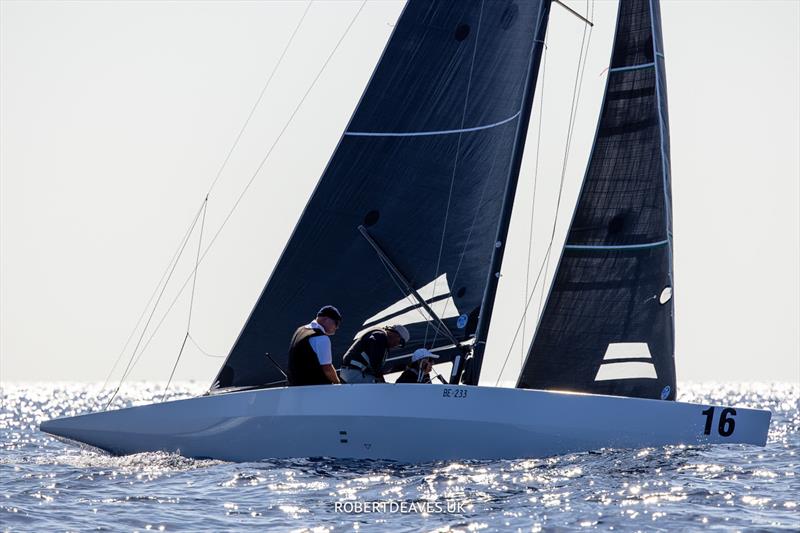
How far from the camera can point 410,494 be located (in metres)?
11.1

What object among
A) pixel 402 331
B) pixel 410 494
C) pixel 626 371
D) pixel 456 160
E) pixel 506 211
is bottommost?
pixel 410 494

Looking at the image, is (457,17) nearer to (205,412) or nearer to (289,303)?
(289,303)

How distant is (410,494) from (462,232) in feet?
14.5

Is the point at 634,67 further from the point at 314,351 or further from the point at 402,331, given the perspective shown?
the point at 314,351

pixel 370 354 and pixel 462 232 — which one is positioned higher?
pixel 462 232

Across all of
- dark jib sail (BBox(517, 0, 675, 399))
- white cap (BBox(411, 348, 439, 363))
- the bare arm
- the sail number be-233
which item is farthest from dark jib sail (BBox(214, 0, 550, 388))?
the sail number be-233

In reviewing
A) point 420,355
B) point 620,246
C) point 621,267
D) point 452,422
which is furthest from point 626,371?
point 452,422

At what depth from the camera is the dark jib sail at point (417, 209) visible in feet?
48.3

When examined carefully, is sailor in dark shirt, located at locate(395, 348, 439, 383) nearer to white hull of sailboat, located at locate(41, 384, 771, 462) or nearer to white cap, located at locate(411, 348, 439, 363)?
white cap, located at locate(411, 348, 439, 363)

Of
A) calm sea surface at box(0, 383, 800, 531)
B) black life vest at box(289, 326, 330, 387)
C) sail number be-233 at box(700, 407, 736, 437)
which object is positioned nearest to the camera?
calm sea surface at box(0, 383, 800, 531)

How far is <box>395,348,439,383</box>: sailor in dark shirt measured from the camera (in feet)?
45.8

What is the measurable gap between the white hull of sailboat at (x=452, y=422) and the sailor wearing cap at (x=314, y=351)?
387mm

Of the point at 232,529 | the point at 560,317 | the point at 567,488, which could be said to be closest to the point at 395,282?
the point at 560,317

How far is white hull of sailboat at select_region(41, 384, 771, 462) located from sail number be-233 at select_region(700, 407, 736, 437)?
0.01 metres
